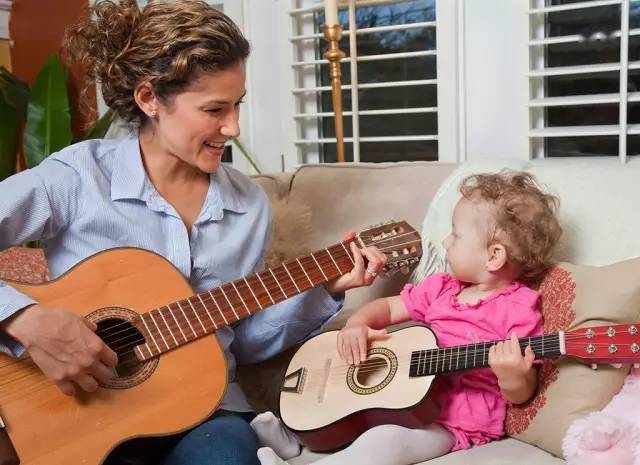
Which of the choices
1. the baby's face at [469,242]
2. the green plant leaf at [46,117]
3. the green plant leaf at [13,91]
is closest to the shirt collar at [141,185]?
the baby's face at [469,242]

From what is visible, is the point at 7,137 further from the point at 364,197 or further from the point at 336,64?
the point at 364,197

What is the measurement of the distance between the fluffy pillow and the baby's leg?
0.52 ft

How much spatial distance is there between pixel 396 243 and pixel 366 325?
19 cm

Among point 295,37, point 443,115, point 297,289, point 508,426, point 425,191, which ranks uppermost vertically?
point 295,37

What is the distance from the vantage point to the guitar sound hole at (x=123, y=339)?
1392 millimetres

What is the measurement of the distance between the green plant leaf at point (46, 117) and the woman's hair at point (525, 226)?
191 cm

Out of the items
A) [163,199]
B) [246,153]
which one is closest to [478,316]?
[163,199]

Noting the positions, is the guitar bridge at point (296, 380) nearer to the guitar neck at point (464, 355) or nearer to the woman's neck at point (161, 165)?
the guitar neck at point (464, 355)

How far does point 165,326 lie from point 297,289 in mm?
263

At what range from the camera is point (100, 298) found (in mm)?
1405

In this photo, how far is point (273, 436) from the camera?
151cm

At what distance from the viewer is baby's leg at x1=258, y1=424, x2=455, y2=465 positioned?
1345 mm

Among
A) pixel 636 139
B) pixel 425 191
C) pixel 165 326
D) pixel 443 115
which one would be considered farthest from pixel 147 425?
pixel 636 139

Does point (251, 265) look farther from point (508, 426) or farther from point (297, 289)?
point (508, 426)
